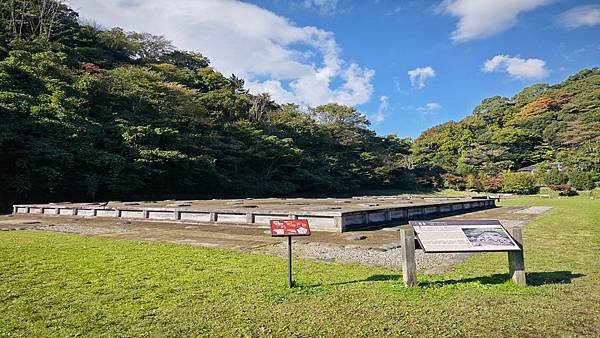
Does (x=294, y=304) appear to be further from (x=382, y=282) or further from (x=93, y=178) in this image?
(x=93, y=178)

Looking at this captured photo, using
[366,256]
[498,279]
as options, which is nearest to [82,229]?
[366,256]

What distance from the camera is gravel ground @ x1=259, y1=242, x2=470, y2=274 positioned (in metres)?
5.55

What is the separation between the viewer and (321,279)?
471 cm

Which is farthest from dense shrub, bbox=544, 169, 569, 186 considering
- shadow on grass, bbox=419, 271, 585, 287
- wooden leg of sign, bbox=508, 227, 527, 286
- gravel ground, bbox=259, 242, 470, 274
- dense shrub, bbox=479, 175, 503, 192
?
wooden leg of sign, bbox=508, 227, 527, 286

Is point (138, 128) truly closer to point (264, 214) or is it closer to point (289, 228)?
point (264, 214)

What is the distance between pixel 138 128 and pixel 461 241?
68.7 ft

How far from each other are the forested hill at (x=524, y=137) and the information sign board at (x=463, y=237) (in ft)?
129

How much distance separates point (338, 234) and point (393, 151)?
46455mm

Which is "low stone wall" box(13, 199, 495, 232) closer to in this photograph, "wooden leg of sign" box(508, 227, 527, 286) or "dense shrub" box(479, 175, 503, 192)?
"wooden leg of sign" box(508, 227, 527, 286)

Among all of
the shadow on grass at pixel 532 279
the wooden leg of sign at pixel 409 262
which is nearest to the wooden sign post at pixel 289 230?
the wooden leg of sign at pixel 409 262

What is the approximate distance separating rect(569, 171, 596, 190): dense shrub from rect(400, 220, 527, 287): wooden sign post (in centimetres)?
3729

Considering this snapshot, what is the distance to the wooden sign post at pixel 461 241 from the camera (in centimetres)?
415

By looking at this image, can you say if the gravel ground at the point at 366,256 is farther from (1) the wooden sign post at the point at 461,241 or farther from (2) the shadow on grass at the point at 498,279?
(1) the wooden sign post at the point at 461,241

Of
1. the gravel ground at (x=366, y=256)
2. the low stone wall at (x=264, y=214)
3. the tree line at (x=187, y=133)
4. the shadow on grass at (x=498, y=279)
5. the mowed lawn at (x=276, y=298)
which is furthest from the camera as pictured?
the tree line at (x=187, y=133)
